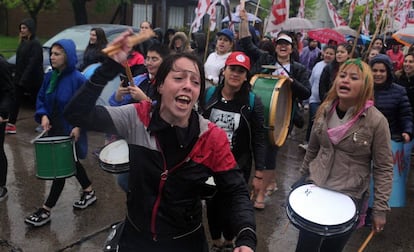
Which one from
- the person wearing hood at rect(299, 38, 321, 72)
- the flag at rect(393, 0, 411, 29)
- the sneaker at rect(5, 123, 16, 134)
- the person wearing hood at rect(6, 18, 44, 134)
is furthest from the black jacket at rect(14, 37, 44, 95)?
the flag at rect(393, 0, 411, 29)

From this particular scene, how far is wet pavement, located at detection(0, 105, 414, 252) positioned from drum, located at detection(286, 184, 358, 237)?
1331 mm

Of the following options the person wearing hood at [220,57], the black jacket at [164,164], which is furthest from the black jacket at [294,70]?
the black jacket at [164,164]

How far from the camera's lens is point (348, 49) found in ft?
21.9

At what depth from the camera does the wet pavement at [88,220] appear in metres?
3.96

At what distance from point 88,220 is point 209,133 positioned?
9.06 ft

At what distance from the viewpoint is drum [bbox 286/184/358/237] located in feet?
8.94

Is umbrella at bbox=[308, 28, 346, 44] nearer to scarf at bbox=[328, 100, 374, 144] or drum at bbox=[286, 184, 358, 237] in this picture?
scarf at bbox=[328, 100, 374, 144]

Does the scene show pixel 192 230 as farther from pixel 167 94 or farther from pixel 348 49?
pixel 348 49

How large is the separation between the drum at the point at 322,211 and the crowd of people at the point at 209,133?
96mm

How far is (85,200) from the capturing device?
4.66 meters

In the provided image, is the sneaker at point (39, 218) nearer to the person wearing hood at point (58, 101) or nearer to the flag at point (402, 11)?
the person wearing hood at point (58, 101)

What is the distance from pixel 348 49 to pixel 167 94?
5269 mm

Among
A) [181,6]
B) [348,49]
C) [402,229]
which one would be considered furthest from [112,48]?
[181,6]

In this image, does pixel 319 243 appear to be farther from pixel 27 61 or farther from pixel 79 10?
pixel 79 10
